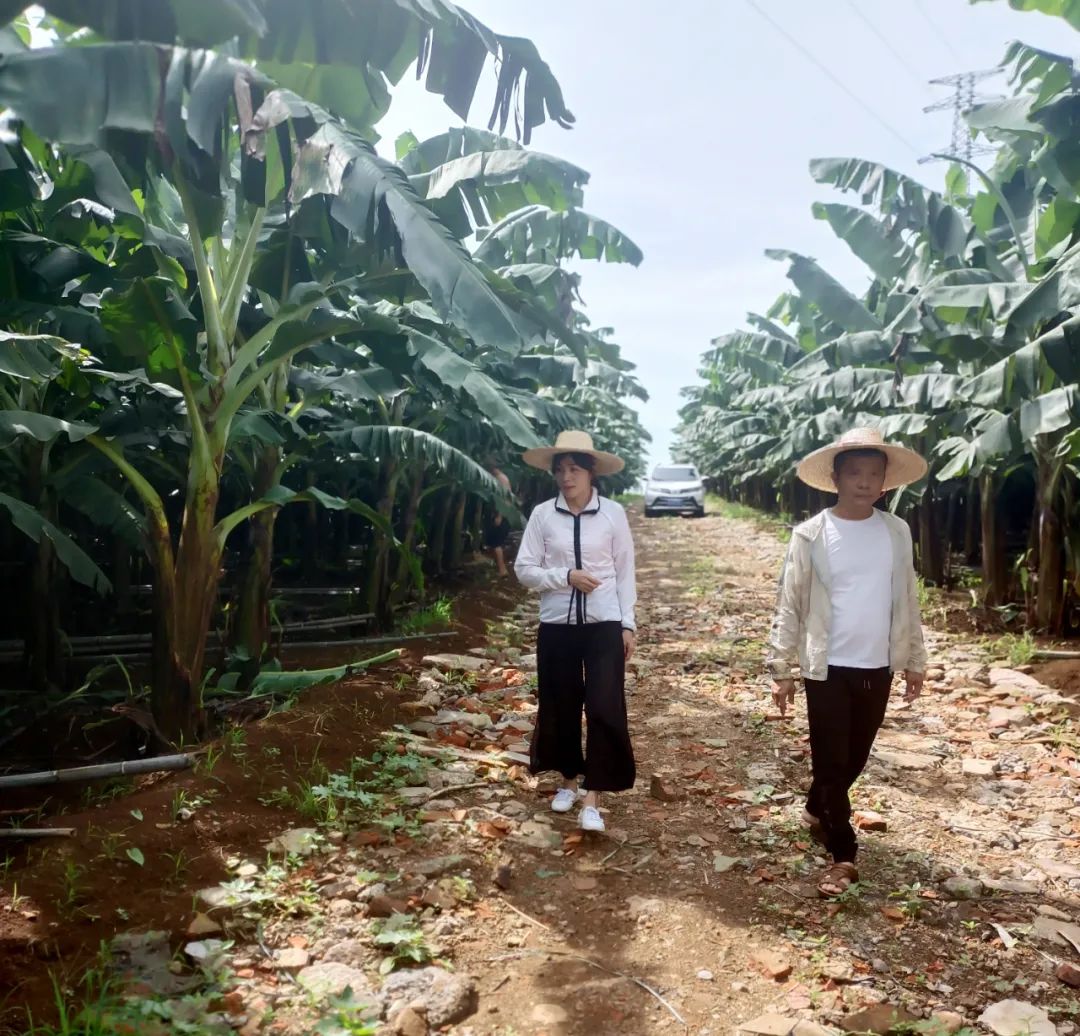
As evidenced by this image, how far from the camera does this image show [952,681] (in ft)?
22.3

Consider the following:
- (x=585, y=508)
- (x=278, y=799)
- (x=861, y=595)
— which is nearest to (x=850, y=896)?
(x=861, y=595)

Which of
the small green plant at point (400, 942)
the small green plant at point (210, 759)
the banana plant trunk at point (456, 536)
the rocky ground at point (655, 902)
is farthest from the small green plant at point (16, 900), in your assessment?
the banana plant trunk at point (456, 536)

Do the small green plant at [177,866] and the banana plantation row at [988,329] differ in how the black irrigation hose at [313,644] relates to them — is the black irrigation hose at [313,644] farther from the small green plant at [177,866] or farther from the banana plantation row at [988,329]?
the banana plantation row at [988,329]

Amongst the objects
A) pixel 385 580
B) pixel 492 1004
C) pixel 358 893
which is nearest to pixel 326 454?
pixel 385 580

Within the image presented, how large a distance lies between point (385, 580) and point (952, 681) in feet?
16.2

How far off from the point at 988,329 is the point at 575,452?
21.0ft

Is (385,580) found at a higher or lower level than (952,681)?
higher

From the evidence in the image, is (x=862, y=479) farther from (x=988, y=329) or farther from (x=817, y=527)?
(x=988, y=329)

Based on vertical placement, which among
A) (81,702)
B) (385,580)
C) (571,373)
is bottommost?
(81,702)

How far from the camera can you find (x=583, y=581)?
3.78m

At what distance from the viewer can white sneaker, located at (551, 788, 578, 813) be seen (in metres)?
4.21

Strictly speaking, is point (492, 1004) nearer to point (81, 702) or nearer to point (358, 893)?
point (358, 893)

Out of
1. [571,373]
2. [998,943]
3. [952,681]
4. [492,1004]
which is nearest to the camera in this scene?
[492,1004]

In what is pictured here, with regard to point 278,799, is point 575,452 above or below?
above
